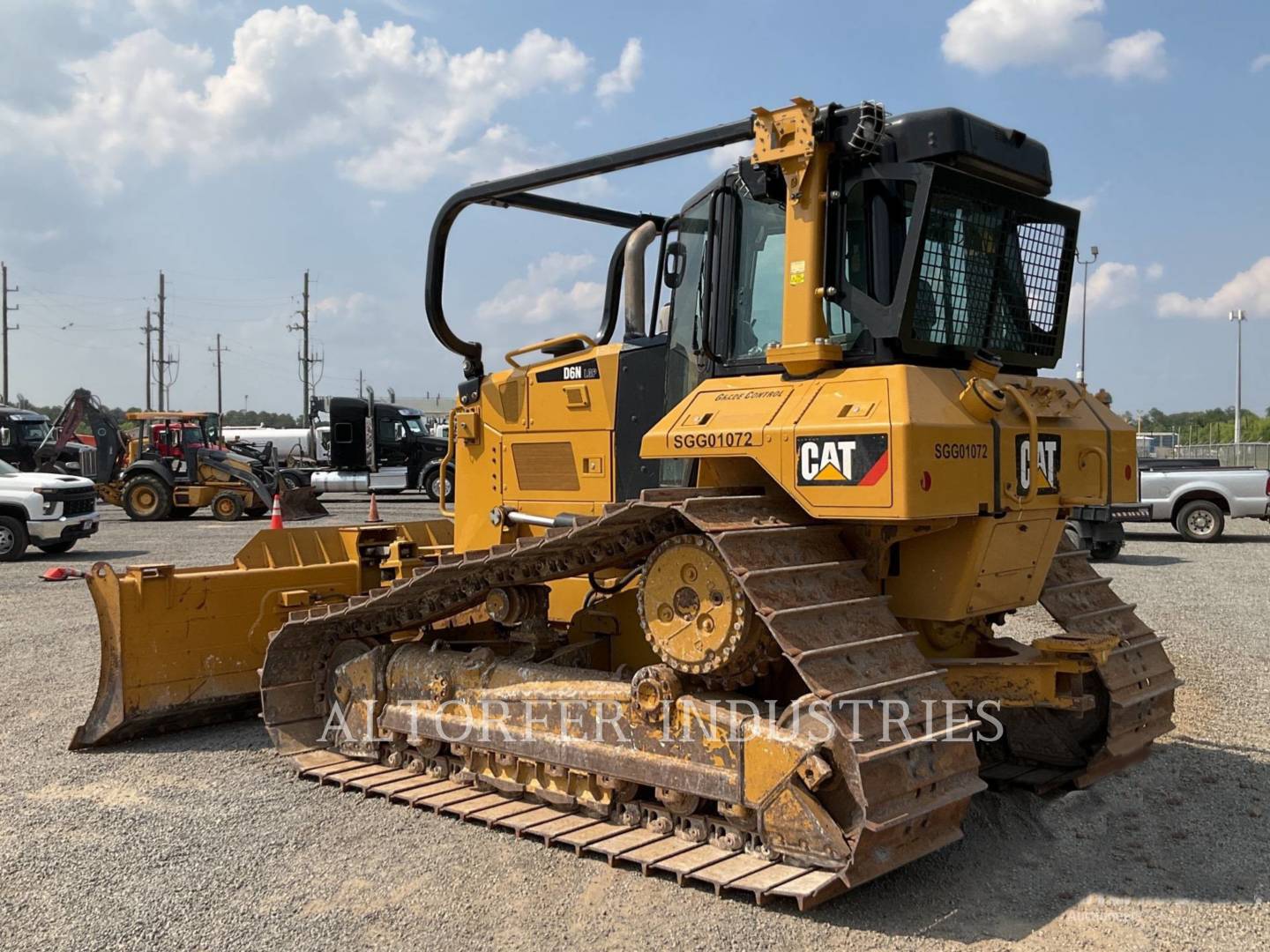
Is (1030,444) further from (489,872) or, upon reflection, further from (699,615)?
(489,872)

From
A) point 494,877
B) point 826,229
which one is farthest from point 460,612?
point 826,229

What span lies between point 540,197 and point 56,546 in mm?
14188

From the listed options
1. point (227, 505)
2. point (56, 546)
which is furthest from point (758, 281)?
point (227, 505)

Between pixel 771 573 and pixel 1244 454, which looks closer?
pixel 771 573

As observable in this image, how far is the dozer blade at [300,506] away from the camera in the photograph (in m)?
23.5

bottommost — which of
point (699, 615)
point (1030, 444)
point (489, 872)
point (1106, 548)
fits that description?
point (489, 872)

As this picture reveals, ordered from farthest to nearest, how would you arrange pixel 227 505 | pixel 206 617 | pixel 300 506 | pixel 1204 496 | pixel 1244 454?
pixel 1244 454, pixel 227 505, pixel 300 506, pixel 1204 496, pixel 206 617

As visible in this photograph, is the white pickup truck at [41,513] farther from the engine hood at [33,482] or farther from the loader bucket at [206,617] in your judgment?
the loader bucket at [206,617]

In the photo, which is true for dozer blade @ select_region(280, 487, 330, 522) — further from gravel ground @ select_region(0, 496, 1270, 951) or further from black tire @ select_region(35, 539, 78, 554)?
gravel ground @ select_region(0, 496, 1270, 951)

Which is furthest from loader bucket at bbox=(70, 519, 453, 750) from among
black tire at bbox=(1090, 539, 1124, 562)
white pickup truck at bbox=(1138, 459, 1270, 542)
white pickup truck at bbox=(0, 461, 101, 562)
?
white pickup truck at bbox=(1138, 459, 1270, 542)

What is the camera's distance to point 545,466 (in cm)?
644

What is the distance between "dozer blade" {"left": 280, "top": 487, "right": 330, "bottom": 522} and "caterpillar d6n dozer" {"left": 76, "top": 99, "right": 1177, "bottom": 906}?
17456mm

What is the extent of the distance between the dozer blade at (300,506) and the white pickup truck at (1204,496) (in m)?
17.1

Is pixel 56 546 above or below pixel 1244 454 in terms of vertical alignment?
below
